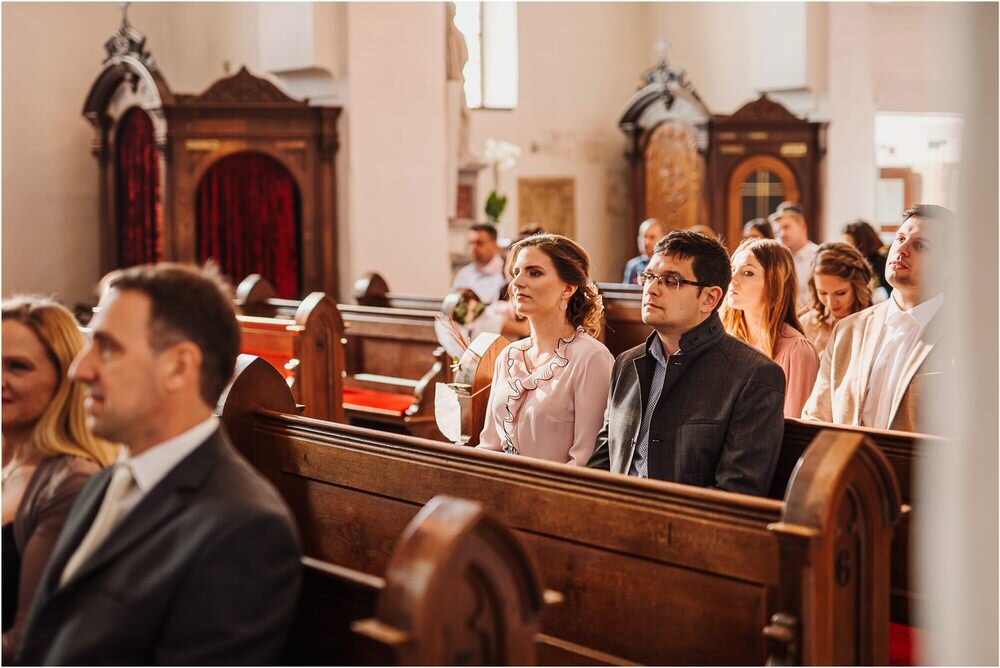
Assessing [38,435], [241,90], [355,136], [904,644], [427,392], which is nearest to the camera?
[38,435]

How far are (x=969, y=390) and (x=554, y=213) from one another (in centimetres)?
1296

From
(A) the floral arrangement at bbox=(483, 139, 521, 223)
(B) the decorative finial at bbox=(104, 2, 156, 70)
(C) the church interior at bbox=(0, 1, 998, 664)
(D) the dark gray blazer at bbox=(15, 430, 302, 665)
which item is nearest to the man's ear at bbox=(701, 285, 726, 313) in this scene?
(D) the dark gray blazer at bbox=(15, 430, 302, 665)

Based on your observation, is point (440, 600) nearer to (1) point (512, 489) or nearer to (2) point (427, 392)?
(1) point (512, 489)

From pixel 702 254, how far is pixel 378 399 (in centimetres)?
425

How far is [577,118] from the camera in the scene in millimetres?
14078

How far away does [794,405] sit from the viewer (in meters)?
3.76

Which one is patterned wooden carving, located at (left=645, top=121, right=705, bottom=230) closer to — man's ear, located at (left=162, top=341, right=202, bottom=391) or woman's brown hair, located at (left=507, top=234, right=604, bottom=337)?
woman's brown hair, located at (left=507, top=234, right=604, bottom=337)

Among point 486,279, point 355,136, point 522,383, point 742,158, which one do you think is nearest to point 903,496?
point 522,383

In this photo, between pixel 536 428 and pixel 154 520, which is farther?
pixel 536 428

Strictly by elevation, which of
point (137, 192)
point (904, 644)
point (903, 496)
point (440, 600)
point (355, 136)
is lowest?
point (904, 644)

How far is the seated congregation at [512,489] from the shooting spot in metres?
1.70

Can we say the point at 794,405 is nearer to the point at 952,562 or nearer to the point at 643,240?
the point at 952,562

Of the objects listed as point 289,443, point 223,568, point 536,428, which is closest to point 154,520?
point 223,568

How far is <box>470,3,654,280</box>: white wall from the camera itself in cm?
1381
